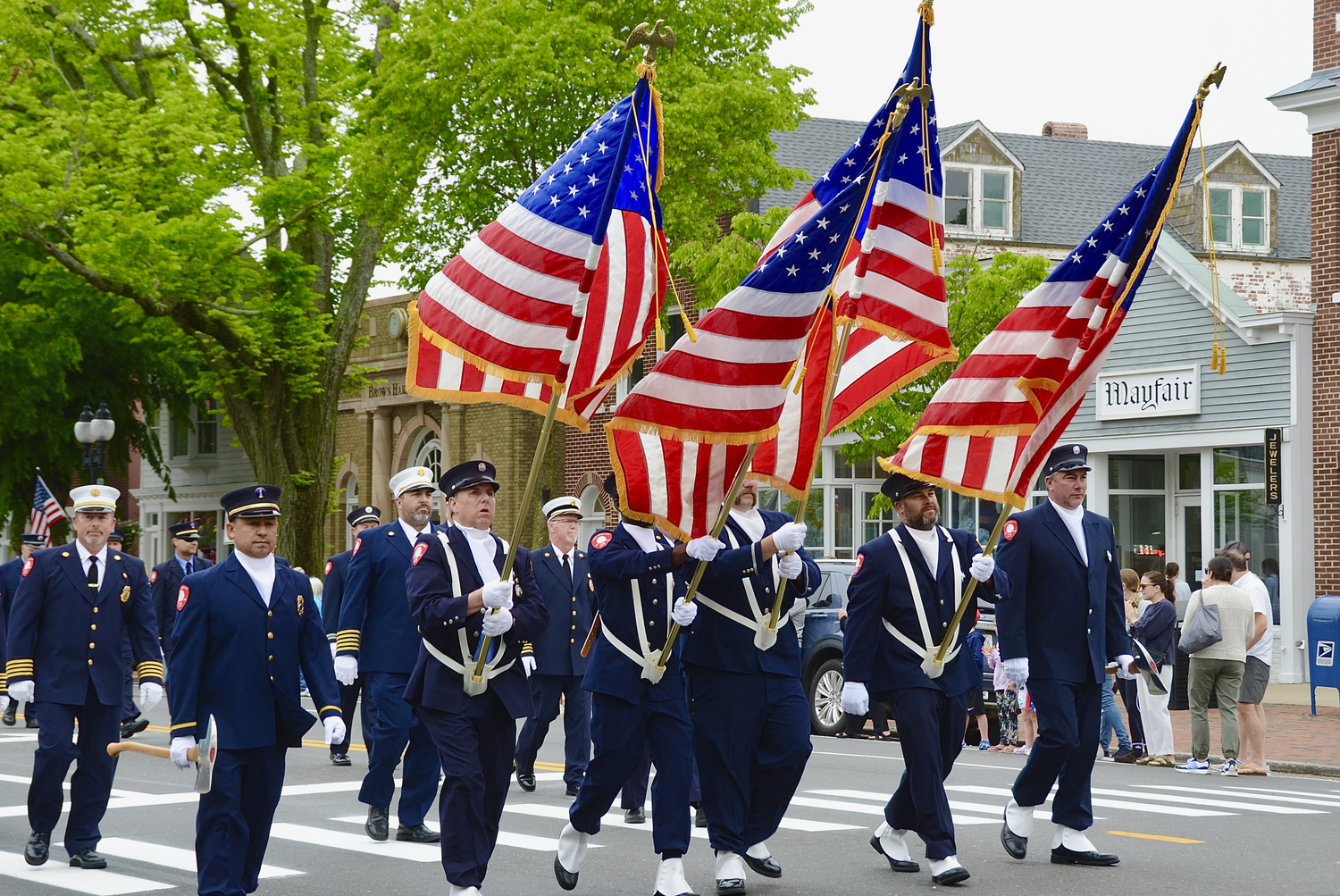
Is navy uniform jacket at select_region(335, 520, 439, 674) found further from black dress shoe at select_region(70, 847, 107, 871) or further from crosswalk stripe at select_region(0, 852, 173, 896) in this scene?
crosswalk stripe at select_region(0, 852, 173, 896)

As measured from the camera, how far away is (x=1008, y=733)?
16344 mm

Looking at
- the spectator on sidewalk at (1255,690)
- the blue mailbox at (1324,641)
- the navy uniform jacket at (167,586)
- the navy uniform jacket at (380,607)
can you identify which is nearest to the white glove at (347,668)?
the navy uniform jacket at (380,607)

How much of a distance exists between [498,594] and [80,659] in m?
3.61

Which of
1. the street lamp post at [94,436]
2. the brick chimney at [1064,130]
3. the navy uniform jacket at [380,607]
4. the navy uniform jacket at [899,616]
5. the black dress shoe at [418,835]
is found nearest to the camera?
the navy uniform jacket at [899,616]

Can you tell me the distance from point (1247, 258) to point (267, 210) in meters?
17.5

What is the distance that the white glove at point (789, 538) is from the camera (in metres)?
7.69

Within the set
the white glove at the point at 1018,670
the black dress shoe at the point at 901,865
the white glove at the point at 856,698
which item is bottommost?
the black dress shoe at the point at 901,865

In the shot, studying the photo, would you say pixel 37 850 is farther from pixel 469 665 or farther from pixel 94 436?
pixel 94 436

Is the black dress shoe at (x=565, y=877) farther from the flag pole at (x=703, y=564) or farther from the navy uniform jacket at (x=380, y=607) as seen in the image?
the navy uniform jacket at (x=380, y=607)

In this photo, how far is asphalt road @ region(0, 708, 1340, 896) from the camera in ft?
27.6

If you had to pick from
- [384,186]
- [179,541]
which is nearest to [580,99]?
[384,186]

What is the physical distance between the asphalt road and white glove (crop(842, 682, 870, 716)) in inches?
33.8

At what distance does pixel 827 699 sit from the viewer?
56.9 ft

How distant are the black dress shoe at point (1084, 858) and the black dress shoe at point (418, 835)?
11.5ft
